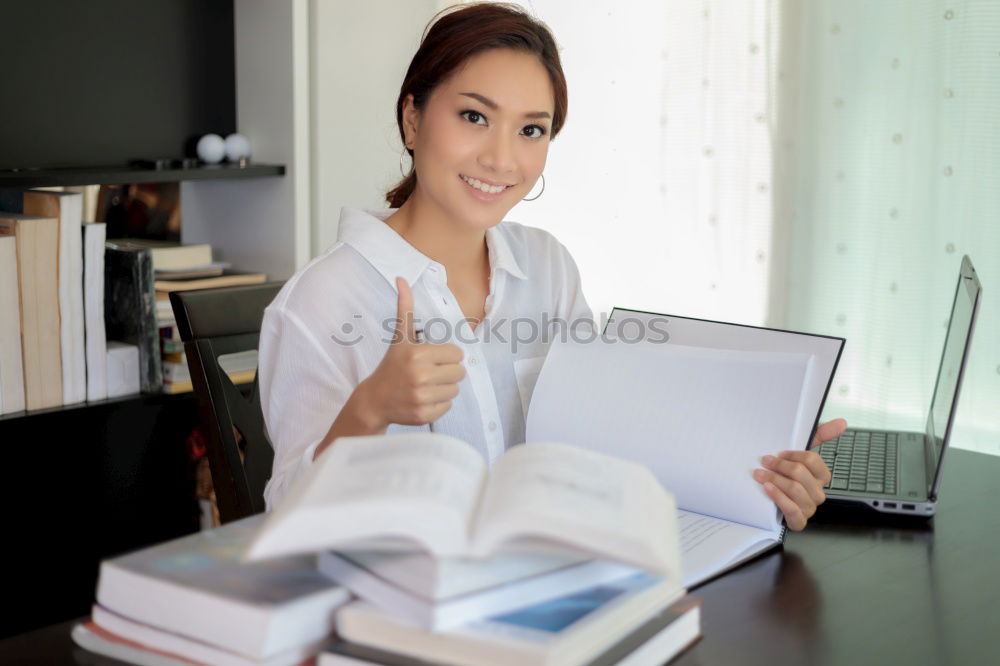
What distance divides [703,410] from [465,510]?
0.50 meters

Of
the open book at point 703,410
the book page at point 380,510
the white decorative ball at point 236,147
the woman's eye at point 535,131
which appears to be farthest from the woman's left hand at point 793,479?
the white decorative ball at point 236,147

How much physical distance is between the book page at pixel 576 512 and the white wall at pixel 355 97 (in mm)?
1575

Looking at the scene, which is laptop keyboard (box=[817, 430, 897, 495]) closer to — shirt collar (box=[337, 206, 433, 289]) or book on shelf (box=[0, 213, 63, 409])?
shirt collar (box=[337, 206, 433, 289])

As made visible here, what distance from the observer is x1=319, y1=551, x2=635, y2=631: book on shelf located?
64cm

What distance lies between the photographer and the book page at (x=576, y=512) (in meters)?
0.63

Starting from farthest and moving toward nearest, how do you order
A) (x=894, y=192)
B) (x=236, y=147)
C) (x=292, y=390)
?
1. (x=894, y=192)
2. (x=236, y=147)
3. (x=292, y=390)

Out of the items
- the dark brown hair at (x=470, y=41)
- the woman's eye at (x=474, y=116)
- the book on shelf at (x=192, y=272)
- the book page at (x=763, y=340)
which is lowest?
the book on shelf at (x=192, y=272)

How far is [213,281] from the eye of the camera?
85.6 inches

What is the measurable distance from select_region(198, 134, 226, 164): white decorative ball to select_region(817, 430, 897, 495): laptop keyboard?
137 cm

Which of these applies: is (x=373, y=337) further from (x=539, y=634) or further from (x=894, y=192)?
(x=894, y=192)

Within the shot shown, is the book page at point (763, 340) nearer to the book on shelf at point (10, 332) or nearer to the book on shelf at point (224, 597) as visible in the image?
the book on shelf at point (224, 597)

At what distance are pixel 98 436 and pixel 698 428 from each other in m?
1.30

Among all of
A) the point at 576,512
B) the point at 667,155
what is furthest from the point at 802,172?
the point at 576,512

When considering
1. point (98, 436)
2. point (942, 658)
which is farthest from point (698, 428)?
point (98, 436)
